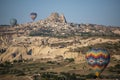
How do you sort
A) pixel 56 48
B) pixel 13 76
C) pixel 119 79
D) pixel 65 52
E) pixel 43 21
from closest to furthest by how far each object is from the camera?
1. pixel 119 79
2. pixel 13 76
3. pixel 65 52
4. pixel 56 48
5. pixel 43 21

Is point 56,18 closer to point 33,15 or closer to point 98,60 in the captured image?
point 33,15

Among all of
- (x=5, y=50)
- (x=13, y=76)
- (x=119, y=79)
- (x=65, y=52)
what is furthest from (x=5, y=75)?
(x=5, y=50)

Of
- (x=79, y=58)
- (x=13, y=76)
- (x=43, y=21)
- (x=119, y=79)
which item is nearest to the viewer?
(x=119, y=79)

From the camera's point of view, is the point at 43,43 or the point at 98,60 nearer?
the point at 98,60

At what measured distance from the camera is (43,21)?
526ft

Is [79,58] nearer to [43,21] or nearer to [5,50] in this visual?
[5,50]

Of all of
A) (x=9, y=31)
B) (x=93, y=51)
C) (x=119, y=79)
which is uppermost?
(x=9, y=31)

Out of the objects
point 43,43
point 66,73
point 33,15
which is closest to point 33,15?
point 33,15

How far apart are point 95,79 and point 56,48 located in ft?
155

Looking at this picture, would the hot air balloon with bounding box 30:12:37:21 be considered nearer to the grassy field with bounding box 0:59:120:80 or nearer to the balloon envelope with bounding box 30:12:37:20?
the balloon envelope with bounding box 30:12:37:20

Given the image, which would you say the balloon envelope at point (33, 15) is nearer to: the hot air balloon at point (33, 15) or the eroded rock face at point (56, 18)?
the hot air balloon at point (33, 15)

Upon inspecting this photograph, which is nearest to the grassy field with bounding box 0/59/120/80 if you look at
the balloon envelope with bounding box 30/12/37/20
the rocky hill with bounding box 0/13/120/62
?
the rocky hill with bounding box 0/13/120/62

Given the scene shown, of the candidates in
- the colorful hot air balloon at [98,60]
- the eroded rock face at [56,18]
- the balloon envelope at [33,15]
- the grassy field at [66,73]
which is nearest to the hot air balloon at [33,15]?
the balloon envelope at [33,15]

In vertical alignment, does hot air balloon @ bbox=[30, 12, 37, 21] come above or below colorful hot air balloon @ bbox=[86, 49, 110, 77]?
above
